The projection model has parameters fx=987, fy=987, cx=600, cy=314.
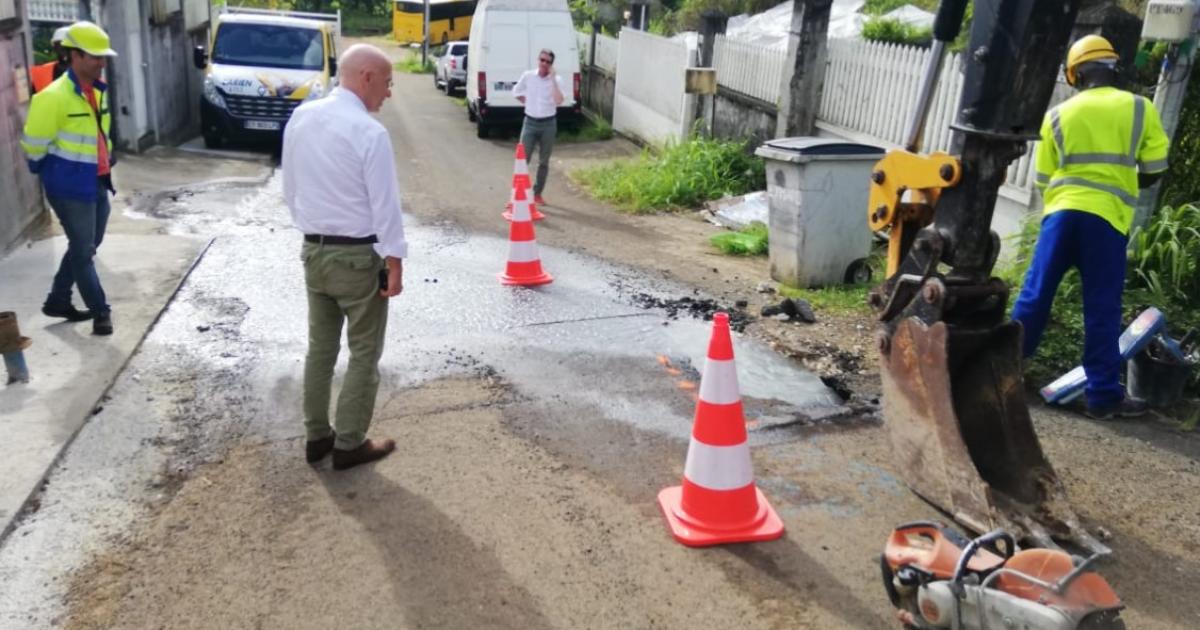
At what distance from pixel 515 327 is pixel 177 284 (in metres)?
2.59

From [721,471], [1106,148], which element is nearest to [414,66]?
[1106,148]

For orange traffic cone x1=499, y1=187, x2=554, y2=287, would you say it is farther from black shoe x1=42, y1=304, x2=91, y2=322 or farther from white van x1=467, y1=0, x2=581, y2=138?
white van x1=467, y1=0, x2=581, y2=138

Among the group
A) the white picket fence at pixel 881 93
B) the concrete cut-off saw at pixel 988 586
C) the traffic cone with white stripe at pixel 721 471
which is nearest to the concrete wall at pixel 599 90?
the white picket fence at pixel 881 93

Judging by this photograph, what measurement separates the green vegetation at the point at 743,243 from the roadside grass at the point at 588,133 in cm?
870

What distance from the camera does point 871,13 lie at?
1700cm

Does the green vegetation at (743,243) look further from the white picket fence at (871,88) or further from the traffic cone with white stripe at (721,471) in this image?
the traffic cone with white stripe at (721,471)

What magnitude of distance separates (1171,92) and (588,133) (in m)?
12.3

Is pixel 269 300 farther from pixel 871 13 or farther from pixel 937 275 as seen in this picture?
pixel 871 13

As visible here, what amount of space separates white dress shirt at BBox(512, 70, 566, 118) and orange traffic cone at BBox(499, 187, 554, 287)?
3.89m

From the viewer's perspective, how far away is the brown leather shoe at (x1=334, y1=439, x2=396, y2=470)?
4484 millimetres

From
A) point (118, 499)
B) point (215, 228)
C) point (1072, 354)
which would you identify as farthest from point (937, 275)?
point (215, 228)

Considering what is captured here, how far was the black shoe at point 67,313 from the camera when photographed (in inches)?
244

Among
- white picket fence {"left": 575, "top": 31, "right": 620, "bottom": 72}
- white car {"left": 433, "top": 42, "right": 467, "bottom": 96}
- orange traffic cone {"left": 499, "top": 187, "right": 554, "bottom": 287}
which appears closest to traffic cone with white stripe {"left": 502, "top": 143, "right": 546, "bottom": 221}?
orange traffic cone {"left": 499, "top": 187, "right": 554, "bottom": 287}

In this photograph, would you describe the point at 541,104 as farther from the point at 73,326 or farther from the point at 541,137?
the point at 73,326
